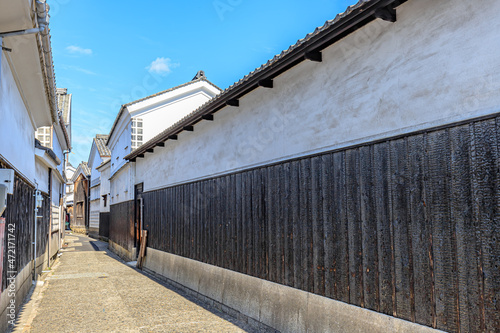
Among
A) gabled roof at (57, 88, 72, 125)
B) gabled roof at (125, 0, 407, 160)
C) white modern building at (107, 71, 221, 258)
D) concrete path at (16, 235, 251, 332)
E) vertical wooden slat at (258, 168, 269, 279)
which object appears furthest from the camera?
gabled roof at (57, 88, 72, 125)

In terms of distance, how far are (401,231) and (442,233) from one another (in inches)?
18.6

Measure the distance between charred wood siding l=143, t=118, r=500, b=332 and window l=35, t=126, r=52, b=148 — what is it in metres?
12.4

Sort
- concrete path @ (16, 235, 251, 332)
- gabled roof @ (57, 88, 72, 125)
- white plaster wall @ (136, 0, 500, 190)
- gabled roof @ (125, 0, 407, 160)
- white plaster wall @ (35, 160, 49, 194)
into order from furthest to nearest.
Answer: gabled roof @ (57, 88, 72, 125) → white plaster wall @ (35, 160, 49, 194) → concrete path @ (16, 235, 251, 332) → gabled roof @ (125, 0, 407, 160) → white plaster wall @ (136, 0, 500, 190)

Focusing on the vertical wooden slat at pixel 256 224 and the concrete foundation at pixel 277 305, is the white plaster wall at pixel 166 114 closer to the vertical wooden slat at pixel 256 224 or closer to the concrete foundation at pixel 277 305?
the concrete foundation at pixel 277 305

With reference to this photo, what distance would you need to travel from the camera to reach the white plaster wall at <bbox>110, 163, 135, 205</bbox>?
16.5 m

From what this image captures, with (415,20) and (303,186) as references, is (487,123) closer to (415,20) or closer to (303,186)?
(415,20)

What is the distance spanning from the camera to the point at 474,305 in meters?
3.21

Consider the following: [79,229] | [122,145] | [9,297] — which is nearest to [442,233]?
[9,297]

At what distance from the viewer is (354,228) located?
14.9 ft

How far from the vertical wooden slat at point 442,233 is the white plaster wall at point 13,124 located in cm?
566

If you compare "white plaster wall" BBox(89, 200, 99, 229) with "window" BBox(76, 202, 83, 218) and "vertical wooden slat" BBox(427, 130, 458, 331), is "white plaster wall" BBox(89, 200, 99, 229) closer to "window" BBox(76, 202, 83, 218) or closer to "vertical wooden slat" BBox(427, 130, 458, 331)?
"window" BBox(76, 202, 83, 218)

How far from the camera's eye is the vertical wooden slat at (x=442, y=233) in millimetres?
3398

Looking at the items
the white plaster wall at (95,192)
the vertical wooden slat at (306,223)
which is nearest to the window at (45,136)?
the vertical wooden slat at (306,223)

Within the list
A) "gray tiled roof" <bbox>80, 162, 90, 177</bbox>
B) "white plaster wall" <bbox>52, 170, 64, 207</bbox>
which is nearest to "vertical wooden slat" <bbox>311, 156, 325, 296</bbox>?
"white plaster wall" <bbox>52, 170, 64, 207</bbox>
